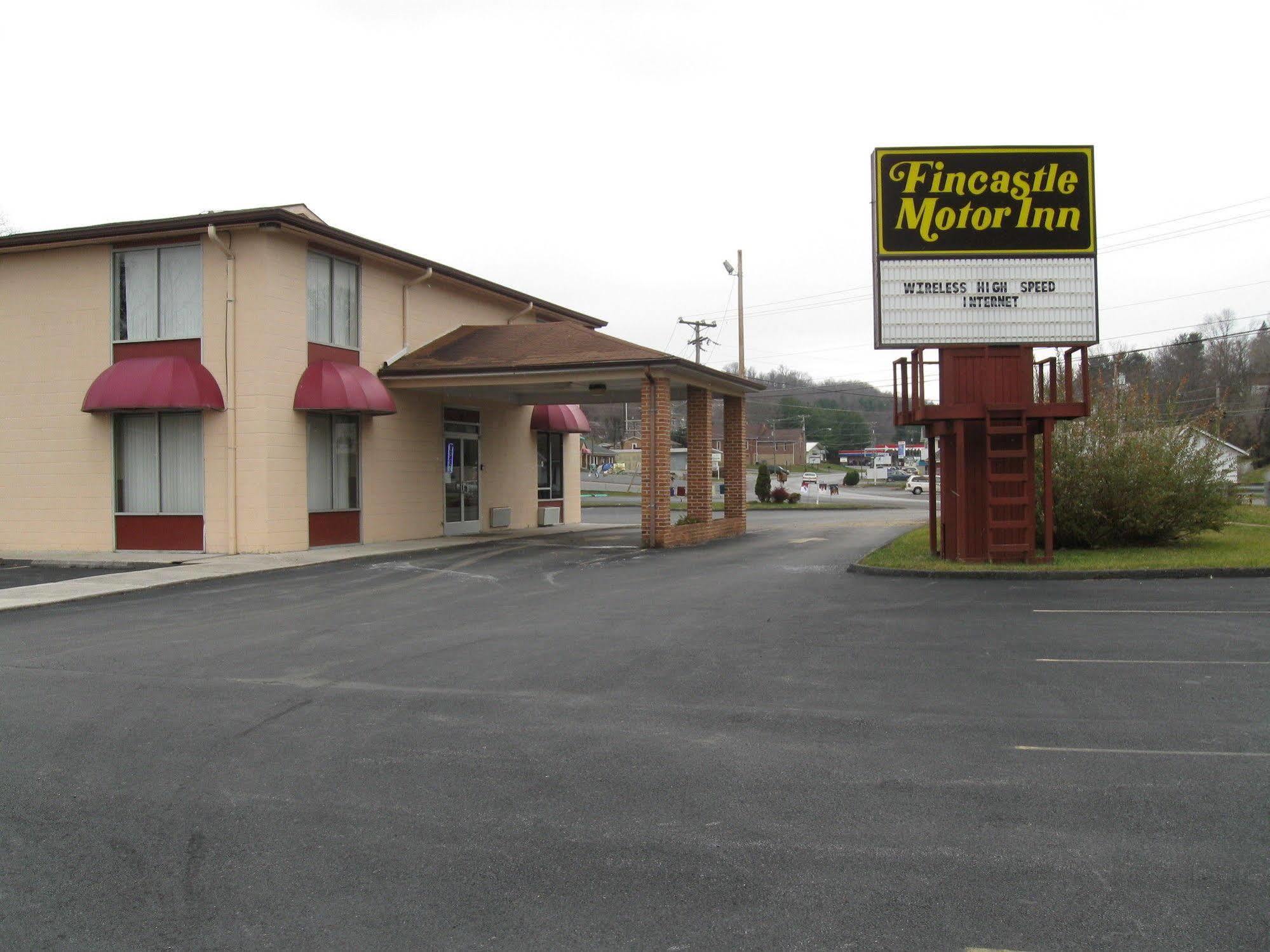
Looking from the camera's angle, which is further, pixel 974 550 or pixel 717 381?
pixel 717 381

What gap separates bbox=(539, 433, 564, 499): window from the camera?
29.2m

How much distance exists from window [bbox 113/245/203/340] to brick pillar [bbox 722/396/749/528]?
1176 centimetres

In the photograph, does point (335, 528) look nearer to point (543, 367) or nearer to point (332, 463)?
point (332, 463)

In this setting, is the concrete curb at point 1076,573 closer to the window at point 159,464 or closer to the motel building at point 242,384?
the motel building at point 242,384

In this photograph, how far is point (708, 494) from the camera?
75.3 ft

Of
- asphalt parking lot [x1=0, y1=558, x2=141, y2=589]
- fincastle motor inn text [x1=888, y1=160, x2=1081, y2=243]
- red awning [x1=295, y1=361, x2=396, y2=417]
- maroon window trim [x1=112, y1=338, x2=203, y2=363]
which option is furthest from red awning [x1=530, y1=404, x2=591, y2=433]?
fincastle motor inn text [x1=888, y1=160, x2=1081, y2=243]

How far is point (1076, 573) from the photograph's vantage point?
1478cm

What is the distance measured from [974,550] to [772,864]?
12.7m

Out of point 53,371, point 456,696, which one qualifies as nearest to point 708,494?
point 53,371

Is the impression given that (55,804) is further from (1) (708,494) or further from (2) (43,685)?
(1) (708,494)

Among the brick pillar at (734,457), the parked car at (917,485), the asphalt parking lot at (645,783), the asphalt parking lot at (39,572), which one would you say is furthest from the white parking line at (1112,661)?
the parked car at (917,485)

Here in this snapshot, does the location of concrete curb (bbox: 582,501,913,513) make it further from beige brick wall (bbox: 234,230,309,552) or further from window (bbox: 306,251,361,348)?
beige brick wall (bbox: 234,230,309,552)

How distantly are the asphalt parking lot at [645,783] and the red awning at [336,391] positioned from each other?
8798mm

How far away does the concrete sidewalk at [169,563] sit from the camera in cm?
1419
